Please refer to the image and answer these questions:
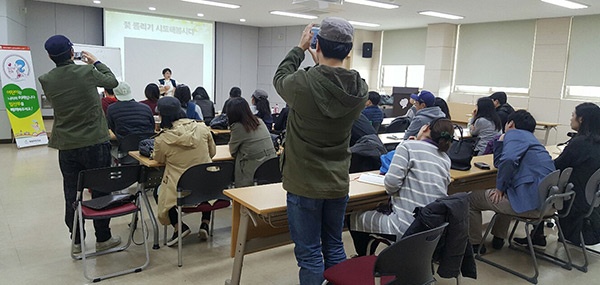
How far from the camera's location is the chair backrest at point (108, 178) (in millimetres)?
2852

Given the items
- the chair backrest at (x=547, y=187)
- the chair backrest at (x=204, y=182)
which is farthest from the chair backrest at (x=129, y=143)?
the chair backrest at (x=547, y=187)

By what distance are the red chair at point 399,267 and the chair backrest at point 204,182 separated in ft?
4.67

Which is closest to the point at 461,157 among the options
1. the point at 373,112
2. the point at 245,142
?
the point at 245,142

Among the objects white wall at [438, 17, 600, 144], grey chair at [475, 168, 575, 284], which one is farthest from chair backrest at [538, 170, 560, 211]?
white wall at [438, 17, 600, 144]

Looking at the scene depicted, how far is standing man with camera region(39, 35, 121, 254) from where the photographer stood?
296 cm

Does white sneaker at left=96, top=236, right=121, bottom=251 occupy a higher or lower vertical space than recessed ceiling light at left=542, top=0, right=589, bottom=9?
lower

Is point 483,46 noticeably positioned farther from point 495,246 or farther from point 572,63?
point 495,246

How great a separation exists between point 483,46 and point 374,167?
827 centimetres

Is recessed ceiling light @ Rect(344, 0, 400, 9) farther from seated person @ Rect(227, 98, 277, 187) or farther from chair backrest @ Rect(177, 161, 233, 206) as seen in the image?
chair backrest @ Rect(177, 161, 233, 206)

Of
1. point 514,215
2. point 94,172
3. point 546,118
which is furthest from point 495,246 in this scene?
point 546,118

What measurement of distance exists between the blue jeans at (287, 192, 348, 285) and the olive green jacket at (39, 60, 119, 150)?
185cm

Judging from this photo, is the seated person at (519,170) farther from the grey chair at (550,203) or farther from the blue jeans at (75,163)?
the blue jeans at (75,163)

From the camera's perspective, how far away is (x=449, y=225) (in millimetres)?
2066

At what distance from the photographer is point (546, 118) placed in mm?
9367
